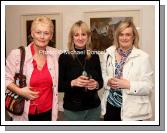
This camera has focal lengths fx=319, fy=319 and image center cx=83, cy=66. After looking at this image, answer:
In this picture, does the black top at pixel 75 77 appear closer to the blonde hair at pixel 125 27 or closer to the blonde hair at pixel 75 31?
the blonde hair at pixel 75 31

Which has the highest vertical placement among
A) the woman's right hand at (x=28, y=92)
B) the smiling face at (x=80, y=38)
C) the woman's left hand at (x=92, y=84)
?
the smiling face at (x=80, y=38)

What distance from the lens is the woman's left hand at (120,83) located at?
2.06 m

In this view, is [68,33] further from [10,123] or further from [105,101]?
[10,123]

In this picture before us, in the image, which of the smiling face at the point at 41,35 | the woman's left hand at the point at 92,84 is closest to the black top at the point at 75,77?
the woman's left hand at the point at 92,84

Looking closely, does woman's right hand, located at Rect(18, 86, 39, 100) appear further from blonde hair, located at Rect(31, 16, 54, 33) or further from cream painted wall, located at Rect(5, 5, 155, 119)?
blonde hair, located at Rect(31, 16, 54, 33)

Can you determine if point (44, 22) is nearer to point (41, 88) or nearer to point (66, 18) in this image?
point (66, 18)

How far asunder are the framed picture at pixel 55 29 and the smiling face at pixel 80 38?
106 millimetres

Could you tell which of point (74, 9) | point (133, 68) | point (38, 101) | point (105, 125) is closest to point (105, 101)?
point (105, 125)

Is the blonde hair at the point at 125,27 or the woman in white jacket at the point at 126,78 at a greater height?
the blonde hair at the point at 125,27

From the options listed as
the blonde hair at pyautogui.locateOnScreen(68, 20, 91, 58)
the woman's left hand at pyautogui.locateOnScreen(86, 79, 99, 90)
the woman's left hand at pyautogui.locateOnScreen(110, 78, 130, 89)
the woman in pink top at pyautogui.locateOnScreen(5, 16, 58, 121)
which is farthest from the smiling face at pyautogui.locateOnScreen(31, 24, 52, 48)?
the woman's left hand at pyautogui.locateOnScreen(110, 78, 130, 89)

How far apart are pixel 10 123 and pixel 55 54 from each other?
21.5 inches

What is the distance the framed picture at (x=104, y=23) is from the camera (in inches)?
81.7

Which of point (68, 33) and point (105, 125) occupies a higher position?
point (68, 33)

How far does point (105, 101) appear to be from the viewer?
2.11m
